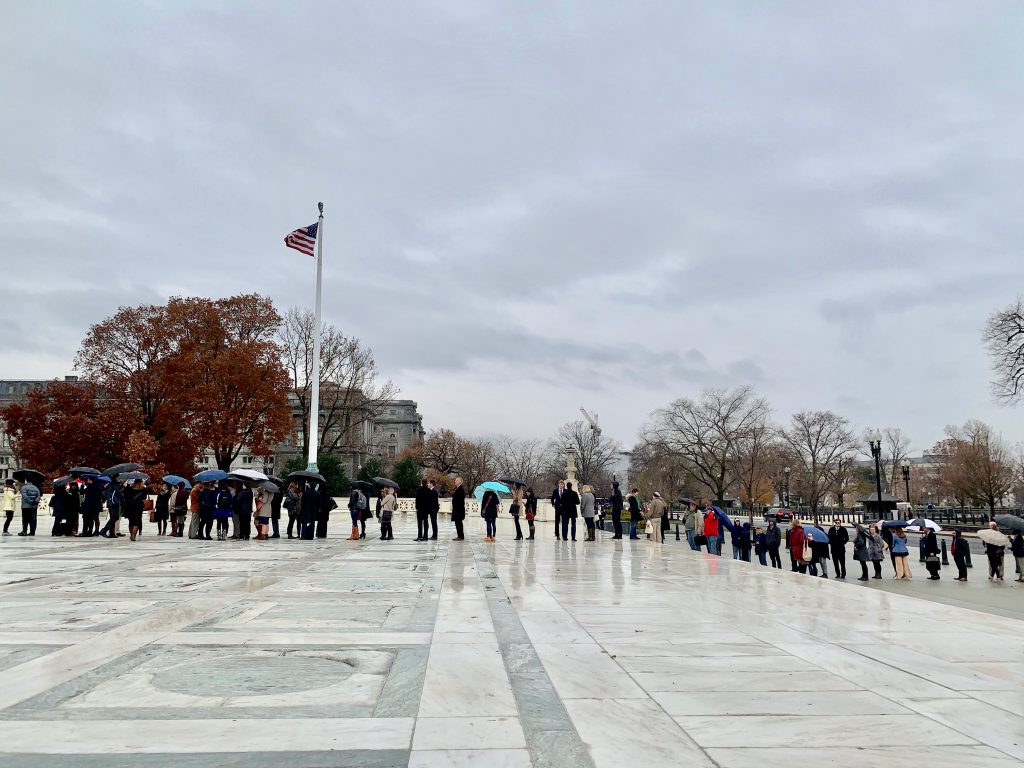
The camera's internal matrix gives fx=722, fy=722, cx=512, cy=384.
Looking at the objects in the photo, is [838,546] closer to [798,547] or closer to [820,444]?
[798,547]

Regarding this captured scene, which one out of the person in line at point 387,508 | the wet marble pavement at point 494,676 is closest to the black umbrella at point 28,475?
the person in line at point 387,508

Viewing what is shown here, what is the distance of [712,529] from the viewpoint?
20.5 m

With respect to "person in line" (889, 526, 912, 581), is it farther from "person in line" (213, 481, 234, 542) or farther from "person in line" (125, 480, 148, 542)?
"person in line" (125, 480, 148, 542)

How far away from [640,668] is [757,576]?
27.9ft

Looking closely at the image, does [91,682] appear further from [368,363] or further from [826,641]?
[368,363]

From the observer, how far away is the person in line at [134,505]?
1980cm

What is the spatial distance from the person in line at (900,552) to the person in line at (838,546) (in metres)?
1.27

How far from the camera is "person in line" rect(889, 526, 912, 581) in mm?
20344

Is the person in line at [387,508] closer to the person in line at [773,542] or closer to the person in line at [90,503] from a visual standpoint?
the person in line at [90,503]

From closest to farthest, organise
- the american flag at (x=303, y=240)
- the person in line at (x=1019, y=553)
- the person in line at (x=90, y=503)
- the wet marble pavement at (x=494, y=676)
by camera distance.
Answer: the wet marble pavement at (x=494, y=676)
the person in line at (x=1019, y=553)
the person in line at (x=90, y=503)
the american flag at (x=303, y=240)

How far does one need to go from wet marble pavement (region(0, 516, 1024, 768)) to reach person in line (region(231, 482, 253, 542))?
375 inches

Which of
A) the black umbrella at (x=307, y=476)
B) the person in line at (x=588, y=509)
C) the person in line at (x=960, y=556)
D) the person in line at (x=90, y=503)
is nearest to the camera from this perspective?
the person in line at (x=960, y=556)

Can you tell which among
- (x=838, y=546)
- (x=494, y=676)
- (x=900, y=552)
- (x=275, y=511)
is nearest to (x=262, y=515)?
(x=275, y=511)

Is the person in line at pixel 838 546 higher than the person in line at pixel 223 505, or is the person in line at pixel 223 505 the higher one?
the person in line at pixel 223 505
